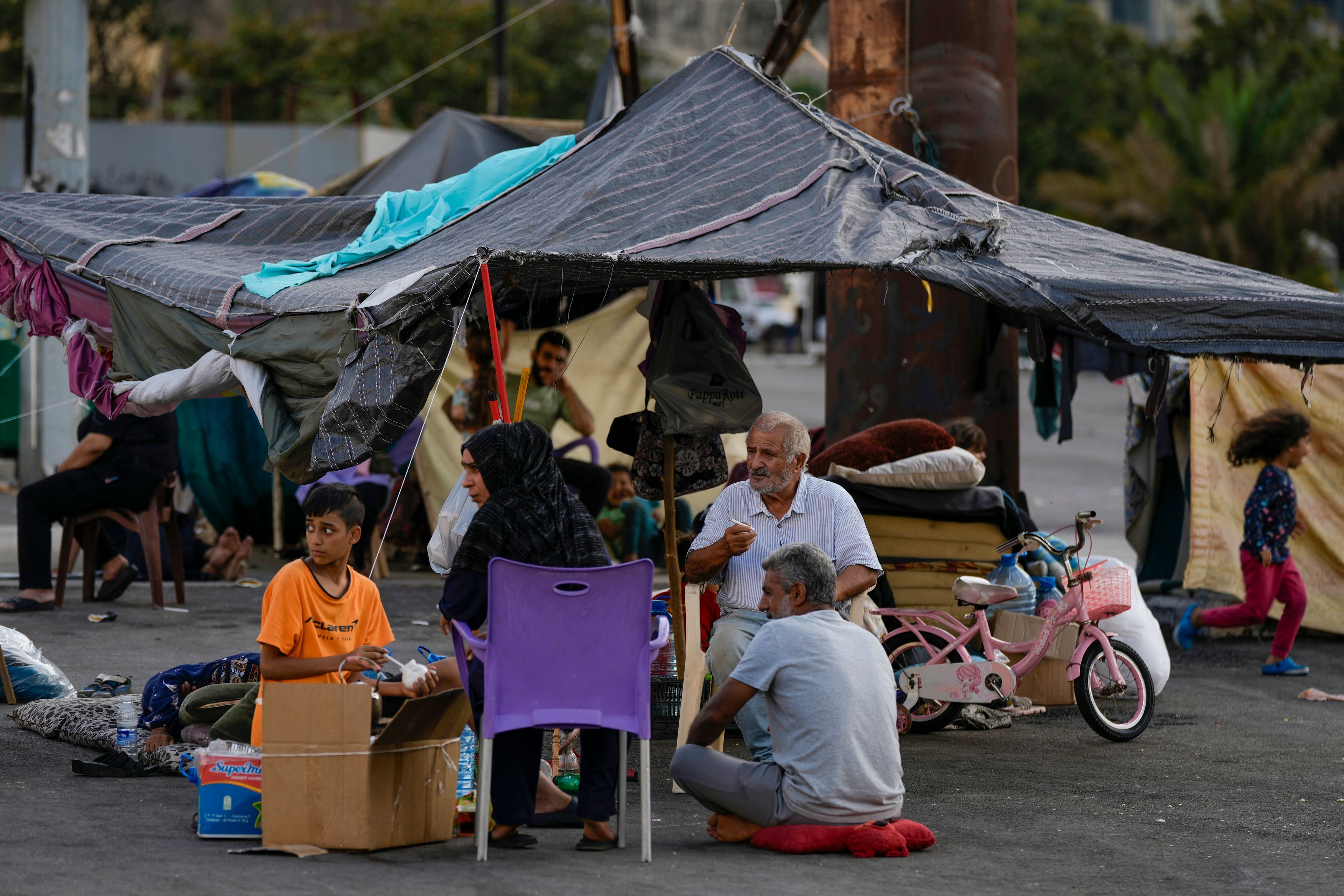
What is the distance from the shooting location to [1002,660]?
23.0 ft

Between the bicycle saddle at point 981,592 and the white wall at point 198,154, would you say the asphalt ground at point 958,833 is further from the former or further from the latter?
the white wall at point 198,154

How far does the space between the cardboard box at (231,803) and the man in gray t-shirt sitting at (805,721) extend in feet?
4.42

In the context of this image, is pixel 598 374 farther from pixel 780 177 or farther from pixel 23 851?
pixel 23 851

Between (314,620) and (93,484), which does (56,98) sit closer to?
(93,484)

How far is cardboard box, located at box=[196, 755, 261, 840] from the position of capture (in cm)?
501

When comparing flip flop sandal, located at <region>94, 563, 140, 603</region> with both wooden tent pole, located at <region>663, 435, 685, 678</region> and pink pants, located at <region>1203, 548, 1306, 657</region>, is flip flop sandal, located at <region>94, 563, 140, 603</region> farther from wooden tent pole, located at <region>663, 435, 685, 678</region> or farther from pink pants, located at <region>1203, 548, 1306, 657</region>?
pink pants, located at <region>1203, 548, 1306, 657</region>

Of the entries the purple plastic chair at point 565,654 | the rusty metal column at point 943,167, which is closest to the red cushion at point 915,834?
the purple plastic chair at point 565,654

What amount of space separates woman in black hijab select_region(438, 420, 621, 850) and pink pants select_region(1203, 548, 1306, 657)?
5.47 m

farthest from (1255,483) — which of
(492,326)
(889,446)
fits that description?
(492,326)

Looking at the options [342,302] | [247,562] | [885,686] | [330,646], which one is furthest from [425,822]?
[247,562]

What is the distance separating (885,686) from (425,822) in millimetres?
1539

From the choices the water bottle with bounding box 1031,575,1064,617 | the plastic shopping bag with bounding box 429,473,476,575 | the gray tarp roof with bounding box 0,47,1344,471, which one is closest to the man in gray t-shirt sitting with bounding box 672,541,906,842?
the plastic shopping bag with bounding box 429,473,476,575

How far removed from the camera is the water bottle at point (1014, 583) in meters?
7.52

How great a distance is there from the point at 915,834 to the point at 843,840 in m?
0.26
